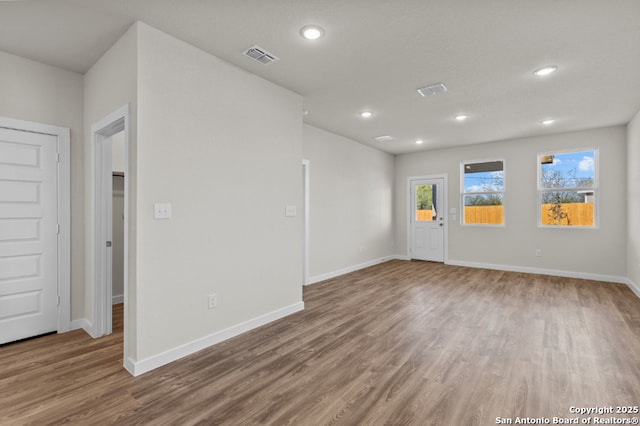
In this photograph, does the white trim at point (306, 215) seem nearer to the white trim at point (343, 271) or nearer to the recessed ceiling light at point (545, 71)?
the white trim at point (343, 271)

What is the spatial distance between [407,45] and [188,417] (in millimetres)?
3321

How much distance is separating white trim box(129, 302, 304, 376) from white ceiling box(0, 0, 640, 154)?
2.67 metres

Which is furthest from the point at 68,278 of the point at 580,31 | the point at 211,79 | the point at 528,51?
the point at 580,31

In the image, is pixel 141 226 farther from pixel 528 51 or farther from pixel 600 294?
pixel 600 294

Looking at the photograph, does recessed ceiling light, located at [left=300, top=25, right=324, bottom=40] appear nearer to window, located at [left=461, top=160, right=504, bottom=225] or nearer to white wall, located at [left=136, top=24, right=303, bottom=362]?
white wall, located at [left=136, top=24, right=303, bottom=362]

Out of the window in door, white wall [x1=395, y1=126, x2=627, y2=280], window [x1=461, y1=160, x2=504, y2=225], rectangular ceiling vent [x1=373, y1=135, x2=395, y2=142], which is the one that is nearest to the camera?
white wall [x1=395, y1=126, x2=627, y2=280]

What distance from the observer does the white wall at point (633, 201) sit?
4539 mm

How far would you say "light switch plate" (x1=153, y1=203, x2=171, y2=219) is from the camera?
249cm

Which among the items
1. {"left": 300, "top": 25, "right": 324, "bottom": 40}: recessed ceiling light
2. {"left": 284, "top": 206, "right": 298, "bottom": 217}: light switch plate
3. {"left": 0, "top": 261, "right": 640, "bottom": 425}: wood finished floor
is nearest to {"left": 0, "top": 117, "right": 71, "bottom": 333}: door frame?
{"left": 0, "top": 261, "right": 640, "bottom": 425}: wood finished floor

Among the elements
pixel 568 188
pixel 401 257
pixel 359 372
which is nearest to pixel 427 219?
pixel 401 257

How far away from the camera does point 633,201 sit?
15.7 feet

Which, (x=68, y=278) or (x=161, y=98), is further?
(x=68, y=278)

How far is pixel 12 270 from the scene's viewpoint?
2943 millimetres

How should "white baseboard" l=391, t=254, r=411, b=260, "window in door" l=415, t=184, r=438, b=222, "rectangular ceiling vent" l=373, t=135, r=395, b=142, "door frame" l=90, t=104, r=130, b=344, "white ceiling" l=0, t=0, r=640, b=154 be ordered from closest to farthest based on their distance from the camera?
1. "white ceiling" l=0, t=0, r=640, b=154
2. "door frame" l=90, t=104, r=130, b=344
3. "rectangular ceiling vent" l=373, t=135, r=395, b=142
4. "window in door" l=415, t=184, r=438, b=222
5. "white baseboard" l=391, t=254, r=411, b=260
